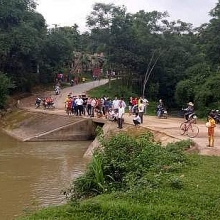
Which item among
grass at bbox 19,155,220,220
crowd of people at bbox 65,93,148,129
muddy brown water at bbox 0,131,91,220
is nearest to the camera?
grass at bbox 19,155,220,220

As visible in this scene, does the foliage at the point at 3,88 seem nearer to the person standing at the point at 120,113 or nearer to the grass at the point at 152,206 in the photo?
the person standing at the point at 120,113

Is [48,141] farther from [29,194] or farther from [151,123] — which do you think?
[29,194]

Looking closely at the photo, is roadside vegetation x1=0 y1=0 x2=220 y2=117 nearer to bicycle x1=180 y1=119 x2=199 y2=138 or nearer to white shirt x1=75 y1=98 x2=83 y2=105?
white shirt x1=75 y1=98 x2=83 y2=105

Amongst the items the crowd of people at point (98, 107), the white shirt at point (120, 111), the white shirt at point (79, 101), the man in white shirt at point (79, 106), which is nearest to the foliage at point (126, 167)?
the white shirt at point (120, 111)

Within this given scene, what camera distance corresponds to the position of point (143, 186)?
10.8m

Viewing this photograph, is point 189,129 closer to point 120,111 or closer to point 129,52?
point 120,111

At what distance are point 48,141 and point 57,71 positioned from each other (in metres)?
24.8

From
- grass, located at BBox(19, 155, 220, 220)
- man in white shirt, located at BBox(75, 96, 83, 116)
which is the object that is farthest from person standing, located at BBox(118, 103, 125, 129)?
grass, located at BBox(19, 155, 220, 220)

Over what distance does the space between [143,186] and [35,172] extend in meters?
8.28

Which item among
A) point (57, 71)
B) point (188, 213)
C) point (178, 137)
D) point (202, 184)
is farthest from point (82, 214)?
point (57, 71)

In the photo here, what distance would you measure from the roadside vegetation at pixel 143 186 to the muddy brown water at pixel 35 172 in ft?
6.12

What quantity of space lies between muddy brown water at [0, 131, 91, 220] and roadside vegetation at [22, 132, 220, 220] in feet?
6.12

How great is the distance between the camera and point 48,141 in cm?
2641

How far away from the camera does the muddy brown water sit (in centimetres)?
1355
